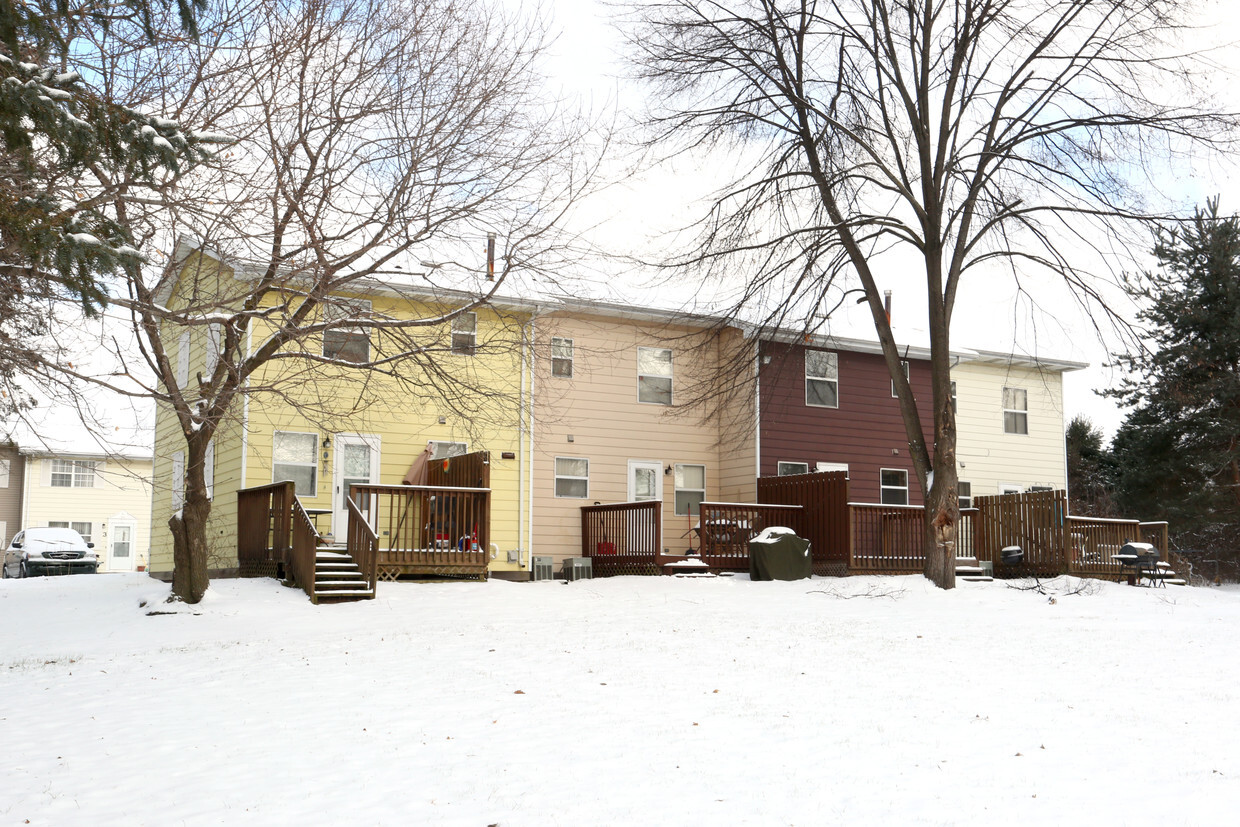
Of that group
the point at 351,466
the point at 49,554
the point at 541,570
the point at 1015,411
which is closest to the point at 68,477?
the point at 49,554

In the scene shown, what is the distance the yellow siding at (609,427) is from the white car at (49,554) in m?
13.6

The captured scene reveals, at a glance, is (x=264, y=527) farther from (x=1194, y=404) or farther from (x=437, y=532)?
(x=1194, y=404)

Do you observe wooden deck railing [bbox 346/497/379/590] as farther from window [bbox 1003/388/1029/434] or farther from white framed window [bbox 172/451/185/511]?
window [bbox 1003/388/1029/434]

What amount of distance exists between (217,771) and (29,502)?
3357 centimetres

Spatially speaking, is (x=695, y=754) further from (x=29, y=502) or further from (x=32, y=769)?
(x=29, y=502)

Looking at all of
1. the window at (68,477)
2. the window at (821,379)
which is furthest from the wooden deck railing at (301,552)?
the window at (68,477)

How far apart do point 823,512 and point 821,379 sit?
479 cm

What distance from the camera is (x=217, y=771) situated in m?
6.18

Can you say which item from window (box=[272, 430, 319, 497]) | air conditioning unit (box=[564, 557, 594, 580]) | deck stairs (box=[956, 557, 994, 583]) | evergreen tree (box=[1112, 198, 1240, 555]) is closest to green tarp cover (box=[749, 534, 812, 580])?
deck stairs (box=[956, 557, 994, 583])

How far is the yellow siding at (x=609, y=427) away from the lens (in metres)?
20.2

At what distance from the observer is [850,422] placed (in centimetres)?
2309

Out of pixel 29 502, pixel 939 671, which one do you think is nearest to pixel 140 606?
pixel 939 671

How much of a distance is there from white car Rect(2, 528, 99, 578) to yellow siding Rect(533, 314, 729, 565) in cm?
1361

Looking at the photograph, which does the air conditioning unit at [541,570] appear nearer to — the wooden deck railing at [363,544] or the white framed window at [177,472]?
the wooden deck railing at [363,544]
